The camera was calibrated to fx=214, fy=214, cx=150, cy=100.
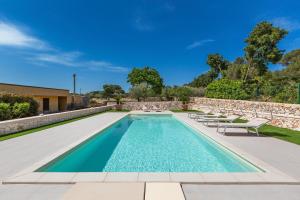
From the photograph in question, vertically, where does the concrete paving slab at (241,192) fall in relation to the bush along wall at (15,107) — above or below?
below

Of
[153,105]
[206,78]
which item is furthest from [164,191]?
[206,78]

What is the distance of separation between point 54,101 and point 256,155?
80.3 feet

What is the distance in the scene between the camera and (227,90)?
20.8 m

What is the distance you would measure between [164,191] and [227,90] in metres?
19.0

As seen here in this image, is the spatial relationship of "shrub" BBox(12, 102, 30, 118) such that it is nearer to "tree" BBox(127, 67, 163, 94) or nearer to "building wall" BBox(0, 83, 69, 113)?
"building wall" BBox(0, 83, 69, 113)

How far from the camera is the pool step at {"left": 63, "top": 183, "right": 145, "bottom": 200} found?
10.5ft

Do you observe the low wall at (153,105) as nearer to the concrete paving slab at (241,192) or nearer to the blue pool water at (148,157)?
the blue pool water at (148,157)

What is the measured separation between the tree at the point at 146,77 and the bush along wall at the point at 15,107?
113 ft

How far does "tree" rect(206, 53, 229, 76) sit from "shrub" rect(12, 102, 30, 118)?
33516 millimetres

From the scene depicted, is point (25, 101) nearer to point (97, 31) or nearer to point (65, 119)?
point (65, 119)

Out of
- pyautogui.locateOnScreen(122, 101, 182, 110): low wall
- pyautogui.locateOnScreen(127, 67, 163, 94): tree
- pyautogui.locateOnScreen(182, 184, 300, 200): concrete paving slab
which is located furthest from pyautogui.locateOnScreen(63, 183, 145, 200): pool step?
pyautogui.locateOnScreen(127, 67, 163, 94): tree

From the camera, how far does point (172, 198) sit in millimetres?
3189

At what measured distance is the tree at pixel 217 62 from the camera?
39.3 m

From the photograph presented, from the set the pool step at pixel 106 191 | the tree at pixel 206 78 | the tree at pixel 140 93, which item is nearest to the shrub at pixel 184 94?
the tree at pixel 140 93
